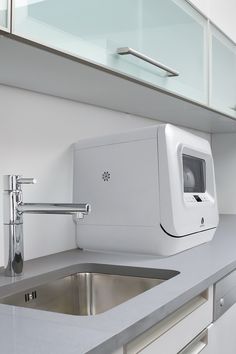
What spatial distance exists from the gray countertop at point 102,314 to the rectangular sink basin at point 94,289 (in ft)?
0.09

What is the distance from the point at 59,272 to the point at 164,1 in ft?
3.09

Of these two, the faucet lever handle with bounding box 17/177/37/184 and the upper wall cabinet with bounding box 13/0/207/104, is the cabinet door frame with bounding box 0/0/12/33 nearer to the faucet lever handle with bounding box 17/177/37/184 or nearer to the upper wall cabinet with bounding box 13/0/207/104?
the upper wall cabinet with bounding box 13/0/207/104

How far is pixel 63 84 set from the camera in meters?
1.38

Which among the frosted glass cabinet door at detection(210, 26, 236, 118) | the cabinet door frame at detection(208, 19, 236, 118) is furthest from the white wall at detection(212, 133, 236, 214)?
the cabinet door frame at detection(208, 19, 236, 118)

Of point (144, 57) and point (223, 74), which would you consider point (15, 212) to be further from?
point (223, 74)

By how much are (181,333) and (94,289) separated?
0.39 m

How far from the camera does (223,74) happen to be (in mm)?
2092

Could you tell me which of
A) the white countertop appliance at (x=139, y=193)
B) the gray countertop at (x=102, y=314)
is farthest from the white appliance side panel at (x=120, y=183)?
the gray countertop at (x=102, y=314)

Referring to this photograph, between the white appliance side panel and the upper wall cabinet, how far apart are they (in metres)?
0.24

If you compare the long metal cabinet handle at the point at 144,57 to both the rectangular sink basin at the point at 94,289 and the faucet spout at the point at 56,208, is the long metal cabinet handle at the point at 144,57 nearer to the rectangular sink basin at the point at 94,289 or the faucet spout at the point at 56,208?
the faucet spout at the point at 56,208

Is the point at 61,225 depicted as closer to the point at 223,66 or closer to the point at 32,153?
the point at 32,153

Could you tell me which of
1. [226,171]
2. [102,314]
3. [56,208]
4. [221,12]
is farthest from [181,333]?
[226,171]

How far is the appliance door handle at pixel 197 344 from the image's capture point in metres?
1.07

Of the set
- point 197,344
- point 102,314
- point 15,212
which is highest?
point 15,212
